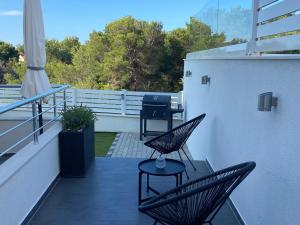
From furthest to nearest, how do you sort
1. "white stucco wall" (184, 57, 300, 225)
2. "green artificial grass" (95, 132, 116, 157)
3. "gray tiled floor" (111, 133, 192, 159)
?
"green artificial grass" (95, 132, 116, 157), "gray tiled floor" (111, 133, 192, 159), "white stucco wall" (184, 57, 300, 225)

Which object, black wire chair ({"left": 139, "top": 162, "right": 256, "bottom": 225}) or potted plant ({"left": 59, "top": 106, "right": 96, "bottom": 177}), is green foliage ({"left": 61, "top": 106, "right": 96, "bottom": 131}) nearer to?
potted plant ({"left": 59, "top": 106, "right": 96, "bottom": 177})

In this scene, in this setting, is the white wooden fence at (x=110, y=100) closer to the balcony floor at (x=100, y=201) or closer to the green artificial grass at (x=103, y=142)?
the green artificial grass at (x=103, y=142)

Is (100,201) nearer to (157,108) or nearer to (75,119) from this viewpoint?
(75,119)

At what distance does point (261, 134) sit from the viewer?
8.04 ft

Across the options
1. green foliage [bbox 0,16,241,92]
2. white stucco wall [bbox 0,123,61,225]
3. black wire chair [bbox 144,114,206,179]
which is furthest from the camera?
green foliage [bbox 0,16,241,92]

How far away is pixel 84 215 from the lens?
3047 millimetres

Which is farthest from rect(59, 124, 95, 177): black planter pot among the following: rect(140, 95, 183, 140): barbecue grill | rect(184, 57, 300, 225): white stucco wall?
rect(140, 95, 183, 140): barbecue grill

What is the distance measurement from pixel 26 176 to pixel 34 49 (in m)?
1.64

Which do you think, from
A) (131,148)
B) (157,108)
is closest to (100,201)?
(131,148)

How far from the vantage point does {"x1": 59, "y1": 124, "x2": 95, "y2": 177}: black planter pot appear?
3934mm

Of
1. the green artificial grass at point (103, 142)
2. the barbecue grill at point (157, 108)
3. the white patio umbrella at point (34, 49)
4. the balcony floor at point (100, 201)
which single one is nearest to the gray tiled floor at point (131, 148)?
the green artificial grass at point (103, 142)


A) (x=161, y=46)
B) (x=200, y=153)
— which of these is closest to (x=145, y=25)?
(x=161, y=46)

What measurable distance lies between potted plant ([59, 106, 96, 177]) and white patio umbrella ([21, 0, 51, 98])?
1.62 ft

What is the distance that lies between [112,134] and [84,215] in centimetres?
639
